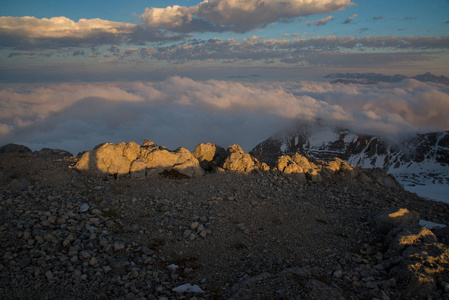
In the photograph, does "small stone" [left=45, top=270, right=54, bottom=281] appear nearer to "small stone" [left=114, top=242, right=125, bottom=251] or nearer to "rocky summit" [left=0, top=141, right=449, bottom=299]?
"rocky summit" [left=0, top=141, right=449, bottom=299]

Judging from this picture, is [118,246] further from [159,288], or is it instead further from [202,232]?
[202,232]

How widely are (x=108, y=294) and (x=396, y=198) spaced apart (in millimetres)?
18812

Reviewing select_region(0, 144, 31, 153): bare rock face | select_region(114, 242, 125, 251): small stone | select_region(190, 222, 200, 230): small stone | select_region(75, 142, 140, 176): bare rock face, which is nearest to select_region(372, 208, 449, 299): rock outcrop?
select_region(190, 222, 200, 230): small stone

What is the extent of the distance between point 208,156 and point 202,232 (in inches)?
432

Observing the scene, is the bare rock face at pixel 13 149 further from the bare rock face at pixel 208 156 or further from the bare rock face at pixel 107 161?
the bare rock face at pixel 208 156

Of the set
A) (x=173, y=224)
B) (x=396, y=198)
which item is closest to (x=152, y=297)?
(x=173, y=224)

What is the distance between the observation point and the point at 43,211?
38.8 feet

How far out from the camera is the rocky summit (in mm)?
8211

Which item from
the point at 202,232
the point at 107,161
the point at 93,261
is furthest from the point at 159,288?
the point at 107,161

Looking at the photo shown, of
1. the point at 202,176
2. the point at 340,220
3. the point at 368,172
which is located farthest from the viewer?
the point at 368,172

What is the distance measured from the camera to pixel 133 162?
59.2 feet

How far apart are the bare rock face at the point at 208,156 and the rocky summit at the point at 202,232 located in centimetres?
220

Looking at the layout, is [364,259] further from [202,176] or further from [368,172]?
[368,172]

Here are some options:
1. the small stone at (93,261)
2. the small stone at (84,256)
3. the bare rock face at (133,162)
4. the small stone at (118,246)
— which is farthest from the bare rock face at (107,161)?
the small stone at (93,261)
